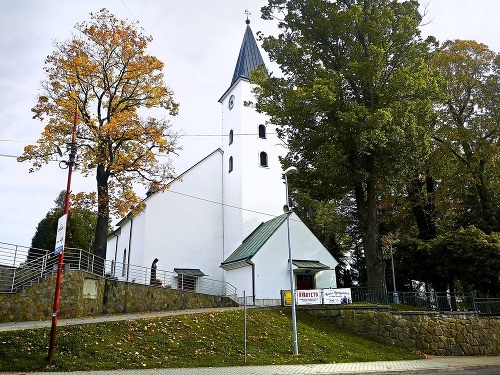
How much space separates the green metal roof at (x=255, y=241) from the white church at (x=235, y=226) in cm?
8

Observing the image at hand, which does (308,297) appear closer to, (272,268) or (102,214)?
(272,268)

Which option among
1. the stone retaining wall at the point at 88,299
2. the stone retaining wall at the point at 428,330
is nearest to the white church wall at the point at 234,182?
the stone retaining wall at the point at 88,299

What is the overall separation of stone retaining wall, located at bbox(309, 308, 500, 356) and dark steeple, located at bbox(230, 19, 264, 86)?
22.6 meters

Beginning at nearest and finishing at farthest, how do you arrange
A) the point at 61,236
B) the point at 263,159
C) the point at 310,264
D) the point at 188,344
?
1. the point at 61,236
2. the point at 188,344
3. the point at 310,264
4. the point at 263,159

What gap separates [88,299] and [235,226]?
561 inches

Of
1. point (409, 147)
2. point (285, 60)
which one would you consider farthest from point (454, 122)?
point (285, 60)

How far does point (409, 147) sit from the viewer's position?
19.5 m

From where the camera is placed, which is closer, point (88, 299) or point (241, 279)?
point (88, 299)

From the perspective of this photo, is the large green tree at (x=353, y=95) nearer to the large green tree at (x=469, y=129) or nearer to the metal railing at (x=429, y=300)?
the metal railing at (x=429, y=300)

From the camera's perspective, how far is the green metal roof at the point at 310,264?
992 inches

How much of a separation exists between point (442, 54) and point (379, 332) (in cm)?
1913

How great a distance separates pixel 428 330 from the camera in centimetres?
1650

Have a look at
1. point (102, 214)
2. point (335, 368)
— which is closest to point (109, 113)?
point (102, 214)

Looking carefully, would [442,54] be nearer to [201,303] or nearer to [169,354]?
[201,303]
